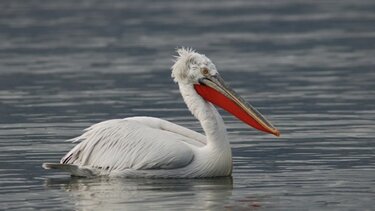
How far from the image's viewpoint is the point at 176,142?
35.3 feet

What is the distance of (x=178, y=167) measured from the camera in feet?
35.5

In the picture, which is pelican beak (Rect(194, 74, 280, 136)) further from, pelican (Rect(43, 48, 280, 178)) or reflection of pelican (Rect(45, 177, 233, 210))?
reflection of pelican (Rect(45, 177, 233, 210))

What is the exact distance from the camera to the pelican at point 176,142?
10.8 metres

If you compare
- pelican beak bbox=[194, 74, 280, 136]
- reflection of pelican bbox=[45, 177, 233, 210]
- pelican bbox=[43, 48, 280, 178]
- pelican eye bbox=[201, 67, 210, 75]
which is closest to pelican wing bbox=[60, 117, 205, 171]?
pelican bbox=[43, 48, 280, 178]

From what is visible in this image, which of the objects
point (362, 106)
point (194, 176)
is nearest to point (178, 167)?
point (194, 176)

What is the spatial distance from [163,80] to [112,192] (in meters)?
8.72

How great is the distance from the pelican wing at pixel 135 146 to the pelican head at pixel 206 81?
0.37 metres

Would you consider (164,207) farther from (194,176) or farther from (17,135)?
(17,135)

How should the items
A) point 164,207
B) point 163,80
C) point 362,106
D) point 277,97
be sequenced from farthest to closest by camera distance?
point 163,80
point 277,97
point 362,106
point 164,207

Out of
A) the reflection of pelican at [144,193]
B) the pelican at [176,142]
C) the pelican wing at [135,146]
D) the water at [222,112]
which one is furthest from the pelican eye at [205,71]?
the reflection of pelican at [144,193]

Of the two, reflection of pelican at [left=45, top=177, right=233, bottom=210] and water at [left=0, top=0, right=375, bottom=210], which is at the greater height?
water at [left=0, top=0, right=375, bottom=210]

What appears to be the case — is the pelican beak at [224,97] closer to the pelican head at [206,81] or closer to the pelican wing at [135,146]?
the pelican head at [206,81]

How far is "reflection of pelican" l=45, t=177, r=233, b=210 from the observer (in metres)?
9.38

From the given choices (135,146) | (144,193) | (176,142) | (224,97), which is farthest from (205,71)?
(144,193)
